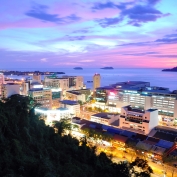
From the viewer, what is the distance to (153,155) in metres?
15.8

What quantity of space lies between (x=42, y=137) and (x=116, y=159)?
6.94 metres

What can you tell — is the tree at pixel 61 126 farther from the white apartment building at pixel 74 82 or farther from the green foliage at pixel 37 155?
the white apartment building at pixel 74 82

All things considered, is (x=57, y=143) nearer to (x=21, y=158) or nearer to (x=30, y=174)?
(x=21, y=158)

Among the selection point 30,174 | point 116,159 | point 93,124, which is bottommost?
point 116,159

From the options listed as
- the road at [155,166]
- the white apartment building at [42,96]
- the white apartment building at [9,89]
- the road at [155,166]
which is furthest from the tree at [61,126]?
the white apartment building at [9,89]

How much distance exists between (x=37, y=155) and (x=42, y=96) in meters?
22.8

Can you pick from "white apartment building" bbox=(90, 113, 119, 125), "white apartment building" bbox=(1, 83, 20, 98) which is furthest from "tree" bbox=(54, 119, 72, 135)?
"white apartment building" bbox=(1, 83, 20, 98)

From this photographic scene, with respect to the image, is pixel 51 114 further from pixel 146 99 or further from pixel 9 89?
pixel 146 99

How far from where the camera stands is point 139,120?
2203 cm

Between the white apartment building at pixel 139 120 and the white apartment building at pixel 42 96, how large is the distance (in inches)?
532

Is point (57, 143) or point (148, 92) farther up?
point (148, 92)

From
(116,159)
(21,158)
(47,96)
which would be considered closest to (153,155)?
(116,159)

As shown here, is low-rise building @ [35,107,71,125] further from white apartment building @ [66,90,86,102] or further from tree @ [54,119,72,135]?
white apartment building @ [66,90,86,102]

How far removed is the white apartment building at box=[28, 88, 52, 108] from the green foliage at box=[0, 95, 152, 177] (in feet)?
50.5
